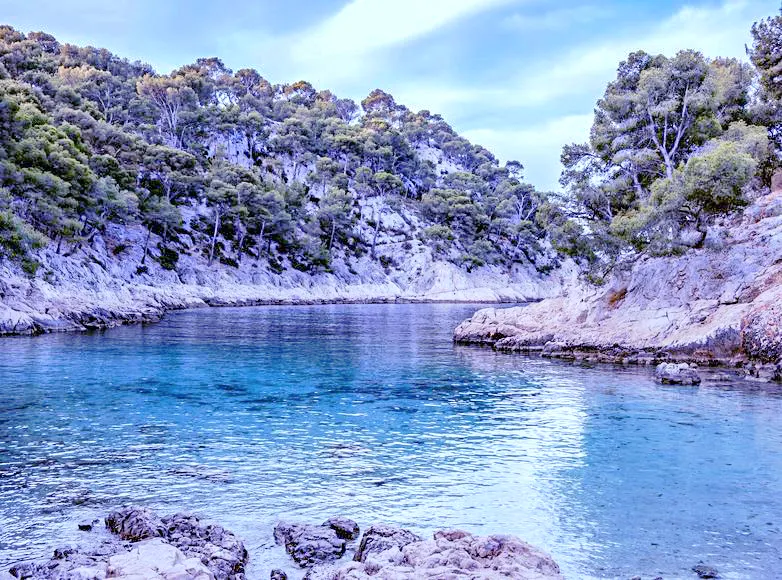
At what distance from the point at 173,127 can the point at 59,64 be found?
28.7 m

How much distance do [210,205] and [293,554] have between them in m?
84.2

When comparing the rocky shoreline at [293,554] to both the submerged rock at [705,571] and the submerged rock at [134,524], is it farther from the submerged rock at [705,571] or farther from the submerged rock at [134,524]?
the submerged rock at [705,571]

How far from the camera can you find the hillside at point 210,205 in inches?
1928

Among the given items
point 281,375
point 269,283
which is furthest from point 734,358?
point 269,283

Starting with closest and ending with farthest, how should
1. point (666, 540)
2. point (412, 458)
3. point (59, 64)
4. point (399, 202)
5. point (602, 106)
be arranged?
point (666, 540), point (412, 458), point (602, 106), point (59, 64), point (399, 202)

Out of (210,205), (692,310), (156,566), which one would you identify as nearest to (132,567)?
(156,566)

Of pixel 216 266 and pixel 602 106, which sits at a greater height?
pixel 602 106

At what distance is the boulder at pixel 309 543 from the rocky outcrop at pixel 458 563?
623mm

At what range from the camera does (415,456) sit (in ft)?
42.3

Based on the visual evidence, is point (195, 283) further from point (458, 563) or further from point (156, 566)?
point (458, 563)

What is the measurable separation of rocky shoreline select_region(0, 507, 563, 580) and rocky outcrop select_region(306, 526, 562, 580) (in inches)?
0.4

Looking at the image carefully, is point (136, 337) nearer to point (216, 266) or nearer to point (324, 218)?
point (216, 266)

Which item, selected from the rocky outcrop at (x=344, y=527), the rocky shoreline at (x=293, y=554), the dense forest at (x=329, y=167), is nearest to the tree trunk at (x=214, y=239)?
the dense forest at (x=329, y=167)

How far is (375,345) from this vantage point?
35719 millimetres
